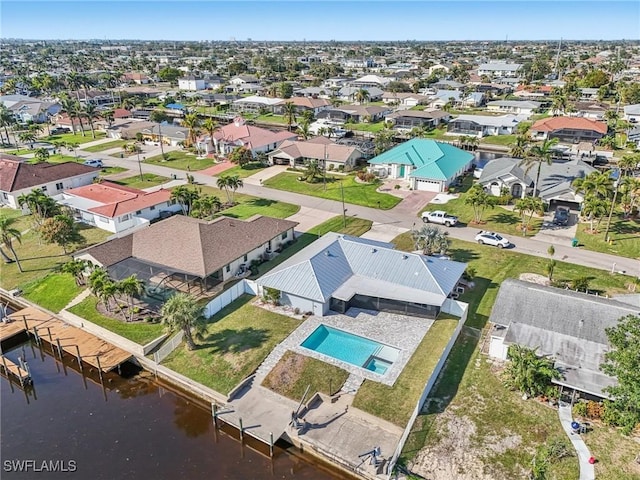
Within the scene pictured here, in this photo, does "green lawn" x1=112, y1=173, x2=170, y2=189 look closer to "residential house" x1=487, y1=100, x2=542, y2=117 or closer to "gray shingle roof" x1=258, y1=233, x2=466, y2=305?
"gray shingle roof" x1=258, y1=233, x2=466, y2=305

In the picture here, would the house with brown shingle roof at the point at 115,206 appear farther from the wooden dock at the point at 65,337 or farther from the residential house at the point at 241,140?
the residential house at the point at 241,140

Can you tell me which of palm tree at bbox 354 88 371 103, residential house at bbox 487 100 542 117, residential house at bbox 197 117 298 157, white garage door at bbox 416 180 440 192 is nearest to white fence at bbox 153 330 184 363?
white garage door at bbox 416 180 440 192

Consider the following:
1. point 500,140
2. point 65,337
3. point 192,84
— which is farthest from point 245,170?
point 192,84

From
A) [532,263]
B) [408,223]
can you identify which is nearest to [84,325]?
[408,223]

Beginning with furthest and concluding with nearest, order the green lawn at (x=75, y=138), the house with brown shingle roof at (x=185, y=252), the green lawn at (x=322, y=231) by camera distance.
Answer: the green lawn at (x=75, y=138)
the green lawn at (x=322, y=231)
the house with brown shingle roof at (x=185, y=252)

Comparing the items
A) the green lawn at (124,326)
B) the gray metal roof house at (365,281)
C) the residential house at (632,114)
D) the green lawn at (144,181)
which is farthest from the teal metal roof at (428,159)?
the residential house at (632,114)

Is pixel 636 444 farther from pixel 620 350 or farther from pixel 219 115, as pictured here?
pixel 219 115
